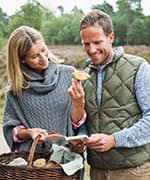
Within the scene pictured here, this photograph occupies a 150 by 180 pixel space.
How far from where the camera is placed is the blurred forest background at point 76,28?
4.48 m

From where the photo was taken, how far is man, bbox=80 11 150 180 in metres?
1.70

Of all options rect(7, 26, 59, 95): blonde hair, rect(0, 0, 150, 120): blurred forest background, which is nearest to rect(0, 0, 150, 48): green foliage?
rect(0, 0, 150, 120): blurred forest background

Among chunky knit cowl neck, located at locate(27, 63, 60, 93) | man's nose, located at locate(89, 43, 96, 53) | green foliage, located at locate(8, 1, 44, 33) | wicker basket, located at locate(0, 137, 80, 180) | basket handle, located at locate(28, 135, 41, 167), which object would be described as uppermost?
man's nose, located at locate(89, 43, 96, 53)

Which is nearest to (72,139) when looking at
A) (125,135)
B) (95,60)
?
(125,135)

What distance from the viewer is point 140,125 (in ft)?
5.53

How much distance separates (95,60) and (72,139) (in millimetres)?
313

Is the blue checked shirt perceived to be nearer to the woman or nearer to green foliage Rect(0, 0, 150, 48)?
the woman

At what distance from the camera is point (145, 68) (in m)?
1.73

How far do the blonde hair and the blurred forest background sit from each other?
230 cm

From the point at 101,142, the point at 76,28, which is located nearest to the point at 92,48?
the point at 101,142

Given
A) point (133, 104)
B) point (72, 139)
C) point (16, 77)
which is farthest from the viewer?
point (16, 77)

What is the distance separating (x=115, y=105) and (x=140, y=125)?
123 millimetres

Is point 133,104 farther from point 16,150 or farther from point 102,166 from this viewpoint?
point 16,150

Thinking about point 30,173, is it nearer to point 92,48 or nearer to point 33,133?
point 33,133
